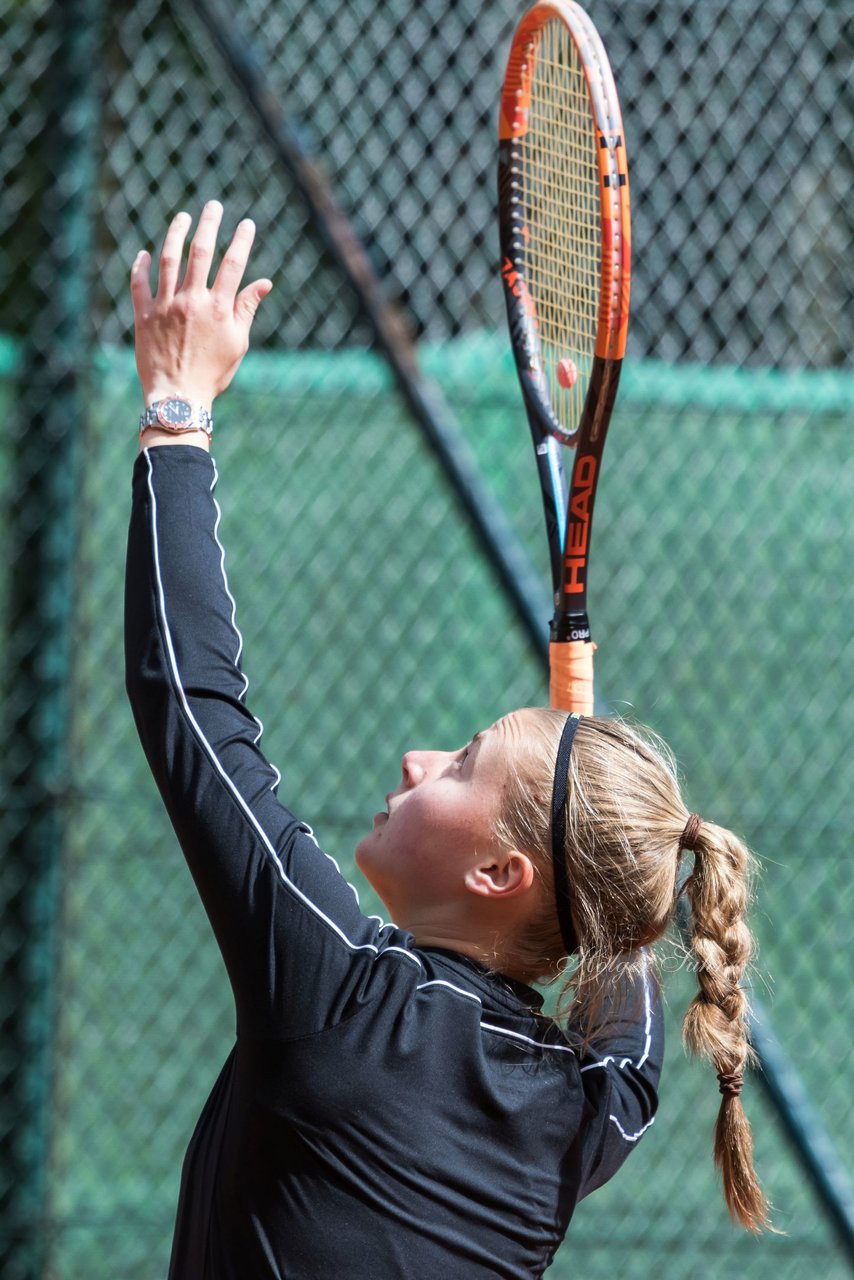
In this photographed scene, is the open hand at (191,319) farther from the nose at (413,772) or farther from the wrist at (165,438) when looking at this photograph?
the nose at (413,772)


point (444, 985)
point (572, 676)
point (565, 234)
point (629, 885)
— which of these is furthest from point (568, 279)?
point (444, 985)

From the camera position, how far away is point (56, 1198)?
11.1 feet

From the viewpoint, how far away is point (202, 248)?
1521 millimetres

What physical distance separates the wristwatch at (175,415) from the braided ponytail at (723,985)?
2.06ft

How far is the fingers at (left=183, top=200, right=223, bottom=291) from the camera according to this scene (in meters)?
1.52

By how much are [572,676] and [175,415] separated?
0.69 meters

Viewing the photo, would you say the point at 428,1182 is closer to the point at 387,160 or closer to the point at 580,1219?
the point at 580,1219

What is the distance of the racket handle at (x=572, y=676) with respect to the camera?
200 centimetres

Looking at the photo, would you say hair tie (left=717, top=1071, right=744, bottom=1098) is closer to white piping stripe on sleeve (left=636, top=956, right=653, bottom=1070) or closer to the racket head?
white piping stripe on sleeve (left=636, top=956, right=653, bottom=1070)

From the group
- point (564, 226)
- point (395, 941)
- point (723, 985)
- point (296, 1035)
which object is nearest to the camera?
point (296, 1035)

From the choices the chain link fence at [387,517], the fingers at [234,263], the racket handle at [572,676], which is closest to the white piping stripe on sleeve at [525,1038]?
the racket handle at [572,676]

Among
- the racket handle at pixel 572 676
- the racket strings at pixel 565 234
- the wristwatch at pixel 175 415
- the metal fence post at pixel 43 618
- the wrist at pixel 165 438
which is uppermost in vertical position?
the racket strings at pixel 565 234

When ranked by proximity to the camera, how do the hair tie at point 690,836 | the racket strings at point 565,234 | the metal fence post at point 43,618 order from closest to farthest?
1. the hair tie at point 690,836
2. the racket strings at point 565,234
3. the metal fence post at point 43,618

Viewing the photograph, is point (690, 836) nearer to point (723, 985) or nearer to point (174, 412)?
point (723, 985)
